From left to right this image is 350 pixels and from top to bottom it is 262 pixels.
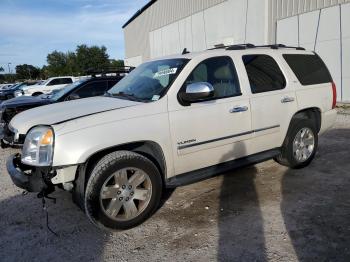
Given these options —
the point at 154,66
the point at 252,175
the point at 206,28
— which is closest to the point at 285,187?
the point at 252,175

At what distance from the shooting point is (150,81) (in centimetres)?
439

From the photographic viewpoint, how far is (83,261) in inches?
127

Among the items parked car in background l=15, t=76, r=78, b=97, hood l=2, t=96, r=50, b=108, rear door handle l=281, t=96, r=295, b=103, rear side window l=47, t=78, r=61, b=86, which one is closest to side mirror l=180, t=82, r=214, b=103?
rear door handle l=281, t=96, r=295, b=103

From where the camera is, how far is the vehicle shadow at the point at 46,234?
Answer: 132 inches

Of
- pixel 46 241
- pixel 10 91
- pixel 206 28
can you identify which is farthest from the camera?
pixel 10 91

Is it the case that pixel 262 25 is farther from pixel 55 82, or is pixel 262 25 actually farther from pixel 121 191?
pixel 55 82

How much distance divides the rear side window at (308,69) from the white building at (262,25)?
8040 mm

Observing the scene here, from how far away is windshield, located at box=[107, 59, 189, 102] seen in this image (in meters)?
4.11

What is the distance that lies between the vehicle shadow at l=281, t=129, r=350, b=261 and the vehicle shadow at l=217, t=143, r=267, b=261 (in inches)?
13.0

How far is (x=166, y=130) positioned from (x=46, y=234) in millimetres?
1706

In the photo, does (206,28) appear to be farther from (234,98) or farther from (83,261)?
(83,261)

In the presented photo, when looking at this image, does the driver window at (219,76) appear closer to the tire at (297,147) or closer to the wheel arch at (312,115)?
the tire at (297,147)

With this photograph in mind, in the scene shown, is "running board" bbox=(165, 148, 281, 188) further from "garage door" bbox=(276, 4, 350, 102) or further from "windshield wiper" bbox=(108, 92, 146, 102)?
"garage door" bbox=(276, 4, 350, 102)

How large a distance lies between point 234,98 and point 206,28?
16.7 meters
